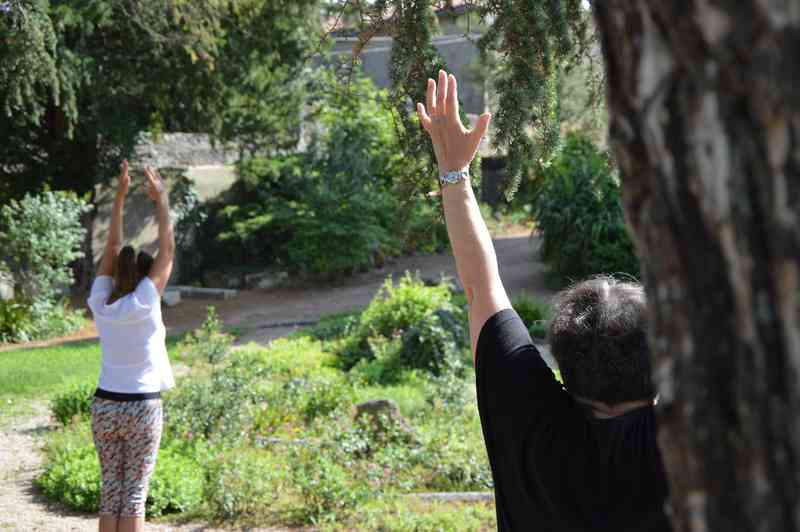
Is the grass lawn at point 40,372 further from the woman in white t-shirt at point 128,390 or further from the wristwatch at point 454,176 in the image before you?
the wristwatch at point 454,176

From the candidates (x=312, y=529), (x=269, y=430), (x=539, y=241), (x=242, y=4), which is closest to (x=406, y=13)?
(x=312, y=529)

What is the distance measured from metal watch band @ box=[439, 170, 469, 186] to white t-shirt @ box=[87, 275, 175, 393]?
2.46m

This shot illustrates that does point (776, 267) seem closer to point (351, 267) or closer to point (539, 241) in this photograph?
point (351, 267)

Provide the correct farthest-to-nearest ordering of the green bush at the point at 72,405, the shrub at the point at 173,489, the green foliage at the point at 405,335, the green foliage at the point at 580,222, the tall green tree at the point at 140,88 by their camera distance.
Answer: the green foliage at the point at 580,222
the tall green tree at the point at 140,88
the green foliage at the point at 405,335
the green bush at the point at 72,405
the shrub at the point at 173,489

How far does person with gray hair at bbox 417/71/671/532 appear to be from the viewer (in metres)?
1.89

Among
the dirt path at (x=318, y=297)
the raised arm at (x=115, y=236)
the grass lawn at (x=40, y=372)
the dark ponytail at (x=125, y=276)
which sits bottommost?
the dirt path at (x=318, y=297)

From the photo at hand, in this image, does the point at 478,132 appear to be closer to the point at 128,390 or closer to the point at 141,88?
the point at 128,390

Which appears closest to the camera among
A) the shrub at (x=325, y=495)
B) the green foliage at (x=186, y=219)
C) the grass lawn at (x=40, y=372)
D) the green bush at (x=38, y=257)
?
the shrub at (x=325, y=495)

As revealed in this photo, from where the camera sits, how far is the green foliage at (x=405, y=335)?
10.1 m

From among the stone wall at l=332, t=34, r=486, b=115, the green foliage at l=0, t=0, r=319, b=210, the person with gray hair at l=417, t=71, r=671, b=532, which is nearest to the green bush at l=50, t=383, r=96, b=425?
the green foliage at l=0, t=0, r=319, b=210

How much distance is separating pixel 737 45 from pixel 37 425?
825 cm

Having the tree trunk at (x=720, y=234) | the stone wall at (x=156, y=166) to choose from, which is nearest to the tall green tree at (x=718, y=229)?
the tree trunk at (x=720, y=234)

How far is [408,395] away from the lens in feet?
28.9

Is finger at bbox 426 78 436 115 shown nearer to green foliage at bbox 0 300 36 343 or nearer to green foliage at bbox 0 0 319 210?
green foliage at bbox 0 0 319 210
